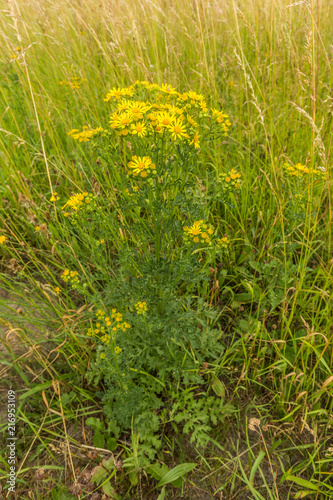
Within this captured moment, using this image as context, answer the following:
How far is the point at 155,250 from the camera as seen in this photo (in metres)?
1.73

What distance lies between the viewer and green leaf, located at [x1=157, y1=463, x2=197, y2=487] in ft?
5.05

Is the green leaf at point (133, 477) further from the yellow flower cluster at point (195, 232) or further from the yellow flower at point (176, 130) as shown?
the yellow flower at point (176, 130)

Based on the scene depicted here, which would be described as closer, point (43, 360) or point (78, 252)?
point (43, 360)

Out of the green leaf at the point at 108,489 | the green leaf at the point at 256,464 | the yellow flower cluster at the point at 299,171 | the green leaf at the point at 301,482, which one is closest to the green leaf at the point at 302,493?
the green leaf at the point at 301,482

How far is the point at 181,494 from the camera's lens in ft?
5.08

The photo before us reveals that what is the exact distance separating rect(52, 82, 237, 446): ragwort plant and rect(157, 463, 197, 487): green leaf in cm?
14

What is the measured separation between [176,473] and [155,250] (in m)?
1.20

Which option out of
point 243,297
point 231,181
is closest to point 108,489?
point 243,297

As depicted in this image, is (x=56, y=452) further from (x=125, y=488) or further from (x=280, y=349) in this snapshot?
(x=280, y=349)

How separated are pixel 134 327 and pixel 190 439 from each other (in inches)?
27.4

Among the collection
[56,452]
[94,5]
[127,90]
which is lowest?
[56,452]

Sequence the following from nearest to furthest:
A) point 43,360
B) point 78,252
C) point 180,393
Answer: point 180,393 → point 43,360 → point 78,252

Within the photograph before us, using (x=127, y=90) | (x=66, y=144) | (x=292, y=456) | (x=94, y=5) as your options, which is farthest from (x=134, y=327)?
(x=94, y=5)

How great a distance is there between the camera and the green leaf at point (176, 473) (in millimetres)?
1539
